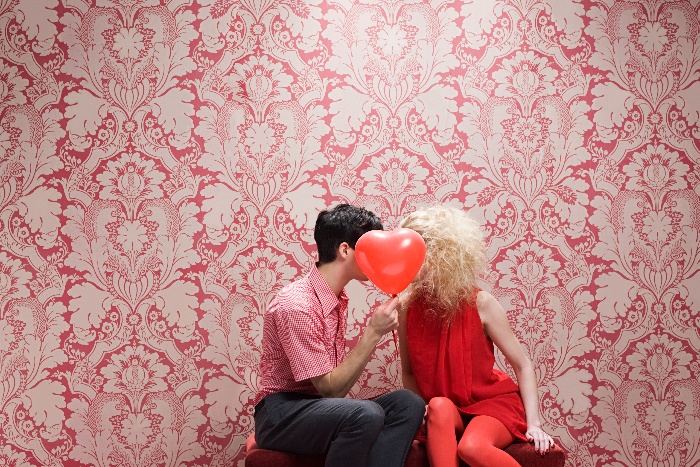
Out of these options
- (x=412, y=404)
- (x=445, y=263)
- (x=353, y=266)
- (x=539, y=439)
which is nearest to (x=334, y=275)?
(x=353, y=266)

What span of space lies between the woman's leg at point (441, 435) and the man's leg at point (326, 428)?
0.18 m

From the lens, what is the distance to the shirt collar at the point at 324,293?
2.23 meters

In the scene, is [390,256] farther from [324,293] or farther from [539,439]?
[539,439]

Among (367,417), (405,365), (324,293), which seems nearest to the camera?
(367,417)

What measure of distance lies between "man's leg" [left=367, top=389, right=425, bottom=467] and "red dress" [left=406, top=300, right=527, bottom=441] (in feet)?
0.77

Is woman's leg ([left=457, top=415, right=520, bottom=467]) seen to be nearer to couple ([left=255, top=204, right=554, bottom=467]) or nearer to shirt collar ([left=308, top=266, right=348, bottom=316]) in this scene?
couple ([left=255, top=204, right=554, bottom=467])

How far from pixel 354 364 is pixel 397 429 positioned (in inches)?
9.1

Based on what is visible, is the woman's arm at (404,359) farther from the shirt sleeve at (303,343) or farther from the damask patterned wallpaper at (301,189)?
the shirt sleeve at (303,343)

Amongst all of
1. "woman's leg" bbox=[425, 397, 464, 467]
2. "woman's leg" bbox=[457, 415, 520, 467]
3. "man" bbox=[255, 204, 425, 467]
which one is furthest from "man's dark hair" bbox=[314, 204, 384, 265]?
"woman's leg" bbox=[457, 415, 520, 467]

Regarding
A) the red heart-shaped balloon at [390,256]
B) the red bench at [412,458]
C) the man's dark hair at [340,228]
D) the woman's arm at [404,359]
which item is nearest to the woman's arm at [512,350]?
the red bench at [412,458]

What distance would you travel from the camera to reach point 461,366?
232cm

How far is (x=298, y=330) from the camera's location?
83.7 inches

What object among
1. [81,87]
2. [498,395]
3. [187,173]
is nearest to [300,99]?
[187,173]

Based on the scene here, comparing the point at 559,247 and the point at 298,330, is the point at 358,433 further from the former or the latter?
the point at 559,247
